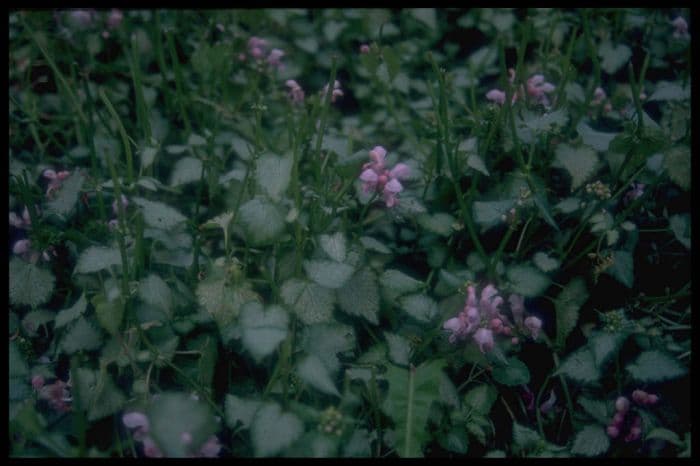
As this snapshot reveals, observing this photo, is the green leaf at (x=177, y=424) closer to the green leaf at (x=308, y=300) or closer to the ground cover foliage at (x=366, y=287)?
the ground cover foliage at (x=366, y=287)

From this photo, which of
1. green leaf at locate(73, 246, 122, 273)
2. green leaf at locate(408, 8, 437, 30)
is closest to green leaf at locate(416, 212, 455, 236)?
green leaf at locate(73, 246, 122, 273)

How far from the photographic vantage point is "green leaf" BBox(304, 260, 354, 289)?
4.69 ft

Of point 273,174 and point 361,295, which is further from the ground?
point 273,174

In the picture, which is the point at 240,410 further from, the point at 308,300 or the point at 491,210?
the point at 491,210

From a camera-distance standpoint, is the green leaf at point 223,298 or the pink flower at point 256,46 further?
the pink flower at point 256,46

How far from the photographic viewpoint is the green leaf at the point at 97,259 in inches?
58.9

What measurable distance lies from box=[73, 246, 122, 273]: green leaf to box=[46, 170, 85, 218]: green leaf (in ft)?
0.69

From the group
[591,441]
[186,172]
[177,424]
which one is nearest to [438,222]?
[591,441]

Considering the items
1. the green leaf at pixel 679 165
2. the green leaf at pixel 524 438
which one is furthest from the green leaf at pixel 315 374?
the green leaf at pixel 679 165

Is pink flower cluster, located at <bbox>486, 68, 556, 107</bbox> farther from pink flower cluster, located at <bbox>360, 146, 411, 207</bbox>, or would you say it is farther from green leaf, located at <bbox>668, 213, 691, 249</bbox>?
green leaf, located at <bbox>668, 213, 691, 249</bbox>

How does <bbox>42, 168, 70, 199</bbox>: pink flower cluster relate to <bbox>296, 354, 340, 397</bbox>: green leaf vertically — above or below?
above

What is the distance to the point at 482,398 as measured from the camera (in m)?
1.56

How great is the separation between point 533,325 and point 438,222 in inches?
16.8

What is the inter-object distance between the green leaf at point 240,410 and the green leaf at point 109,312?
348mm
